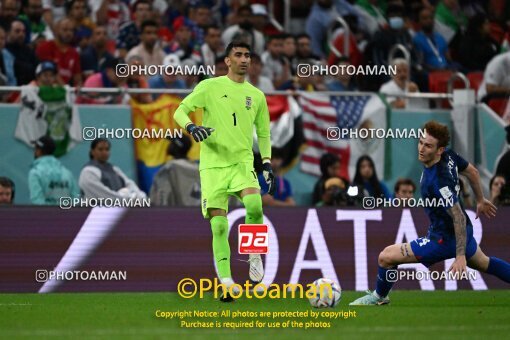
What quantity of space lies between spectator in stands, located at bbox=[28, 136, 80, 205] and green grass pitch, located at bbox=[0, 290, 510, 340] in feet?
5.38

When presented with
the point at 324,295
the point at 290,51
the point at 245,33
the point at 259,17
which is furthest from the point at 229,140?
the point at 259,17

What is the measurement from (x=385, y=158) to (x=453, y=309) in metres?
5.51

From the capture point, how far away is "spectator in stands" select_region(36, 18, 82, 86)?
62.0ft

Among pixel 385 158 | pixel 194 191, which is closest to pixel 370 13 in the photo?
pixel 385 158

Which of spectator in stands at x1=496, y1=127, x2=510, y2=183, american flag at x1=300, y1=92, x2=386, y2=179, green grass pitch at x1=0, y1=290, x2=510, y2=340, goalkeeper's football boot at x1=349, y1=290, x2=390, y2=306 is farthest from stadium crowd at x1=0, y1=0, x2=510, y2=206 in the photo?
goalkeeper's football boot at x1=349, y1=290, x2=390, y2=306

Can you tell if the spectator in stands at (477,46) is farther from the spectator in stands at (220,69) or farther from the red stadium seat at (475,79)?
the spectator in stands at (220,69)

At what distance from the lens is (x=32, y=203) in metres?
16.2

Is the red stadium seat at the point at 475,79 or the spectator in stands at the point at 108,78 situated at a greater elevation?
the spectator in stands at the point at 108,78

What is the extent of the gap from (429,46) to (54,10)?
624cm

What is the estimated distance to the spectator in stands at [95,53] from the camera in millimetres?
19188

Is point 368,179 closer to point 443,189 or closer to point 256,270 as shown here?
point 256,270

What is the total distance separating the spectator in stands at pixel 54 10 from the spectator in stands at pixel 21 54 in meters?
1.76

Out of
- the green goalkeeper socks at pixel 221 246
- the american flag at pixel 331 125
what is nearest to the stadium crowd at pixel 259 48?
the american flag at pixel 331 125

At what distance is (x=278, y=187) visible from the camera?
17.7m
